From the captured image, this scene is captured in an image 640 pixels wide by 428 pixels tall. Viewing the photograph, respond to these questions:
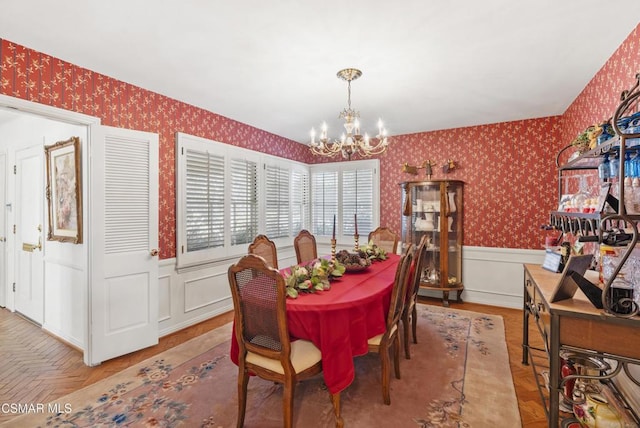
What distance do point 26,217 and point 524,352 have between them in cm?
574

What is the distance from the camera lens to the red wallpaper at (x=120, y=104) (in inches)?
89.1

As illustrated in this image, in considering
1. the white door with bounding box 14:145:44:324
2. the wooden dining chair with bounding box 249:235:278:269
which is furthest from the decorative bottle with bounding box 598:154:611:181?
the white door with bounding box 14:145:44:324

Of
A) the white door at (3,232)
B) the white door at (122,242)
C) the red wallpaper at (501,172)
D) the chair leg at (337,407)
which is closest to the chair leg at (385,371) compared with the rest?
the chair leg at (337,407)

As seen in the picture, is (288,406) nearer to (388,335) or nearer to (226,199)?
(388,335)

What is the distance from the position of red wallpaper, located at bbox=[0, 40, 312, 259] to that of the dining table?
213 cm

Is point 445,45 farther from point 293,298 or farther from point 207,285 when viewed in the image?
point 207,285

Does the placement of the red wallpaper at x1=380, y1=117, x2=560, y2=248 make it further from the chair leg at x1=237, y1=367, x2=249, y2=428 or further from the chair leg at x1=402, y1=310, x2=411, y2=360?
the chair leg at x1=237, y1=367, x2=249, y2=428

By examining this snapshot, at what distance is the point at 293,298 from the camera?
1.90 m

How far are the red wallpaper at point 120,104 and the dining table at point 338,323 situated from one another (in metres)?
2.13

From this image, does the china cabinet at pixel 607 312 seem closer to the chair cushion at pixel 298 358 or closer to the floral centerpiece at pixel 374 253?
the chair cushion at pixel 298 358

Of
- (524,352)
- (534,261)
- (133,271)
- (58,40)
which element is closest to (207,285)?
(133,271)

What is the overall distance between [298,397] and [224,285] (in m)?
2.17

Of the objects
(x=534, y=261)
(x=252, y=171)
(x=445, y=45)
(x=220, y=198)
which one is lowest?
(x=534, y=261)

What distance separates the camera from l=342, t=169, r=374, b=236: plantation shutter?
5.05 metres
